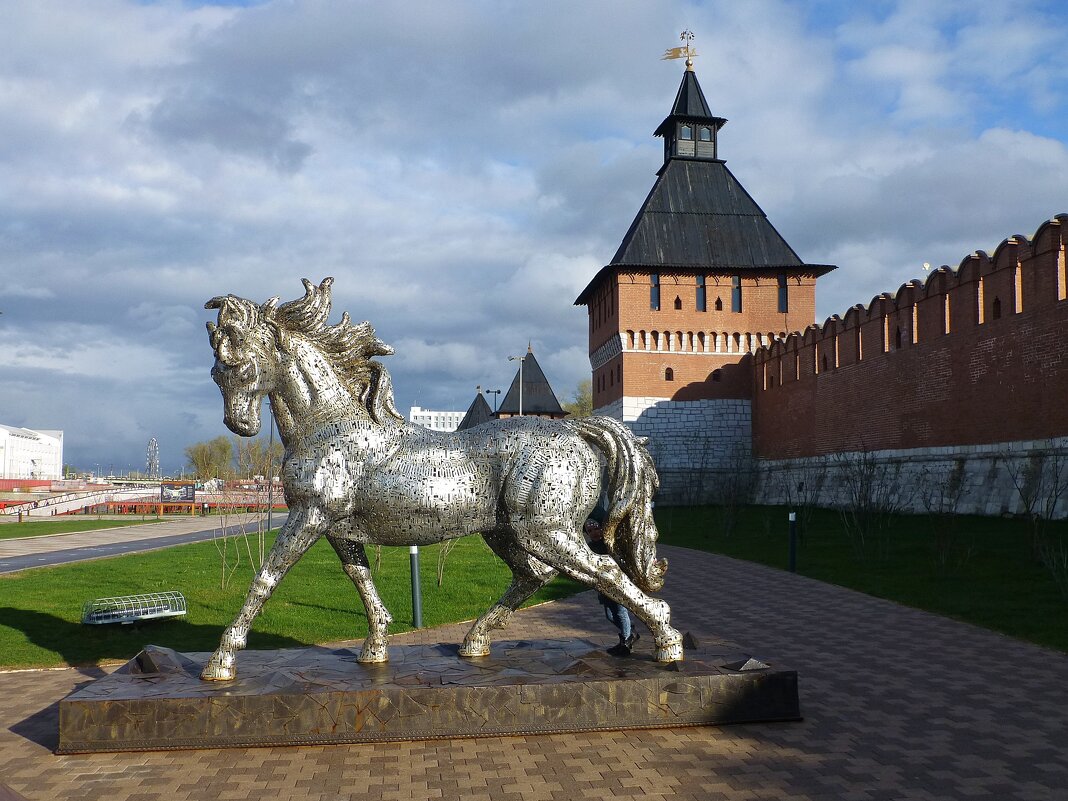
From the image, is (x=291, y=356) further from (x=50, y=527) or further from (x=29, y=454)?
(x=29, y=454)

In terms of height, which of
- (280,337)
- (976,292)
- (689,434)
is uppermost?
(976,292)

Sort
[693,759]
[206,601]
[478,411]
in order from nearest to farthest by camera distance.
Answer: [693,759]
[206,601]
[478,411]

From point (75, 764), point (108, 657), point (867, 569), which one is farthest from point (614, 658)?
point (867, 569)

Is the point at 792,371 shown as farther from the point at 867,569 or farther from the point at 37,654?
the point at 37,654

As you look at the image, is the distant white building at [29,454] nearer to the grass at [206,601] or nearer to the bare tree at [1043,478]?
the grass at [206,601]

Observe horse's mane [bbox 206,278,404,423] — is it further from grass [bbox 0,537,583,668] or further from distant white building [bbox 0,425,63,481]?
distant white building [bbox 0,425,63,481]

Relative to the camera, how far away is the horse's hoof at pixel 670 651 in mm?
5445

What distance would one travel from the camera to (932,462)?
22547 mm

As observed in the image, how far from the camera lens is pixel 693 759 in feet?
15.2

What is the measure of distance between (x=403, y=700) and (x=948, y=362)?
2079 centimetres

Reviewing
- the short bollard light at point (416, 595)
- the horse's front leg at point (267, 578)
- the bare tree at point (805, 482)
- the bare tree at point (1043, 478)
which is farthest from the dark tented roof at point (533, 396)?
the horse's front leg at point (267, 578)

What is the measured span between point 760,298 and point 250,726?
114 feet

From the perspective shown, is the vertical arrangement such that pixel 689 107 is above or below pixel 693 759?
above

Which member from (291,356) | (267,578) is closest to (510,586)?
(267,578)
